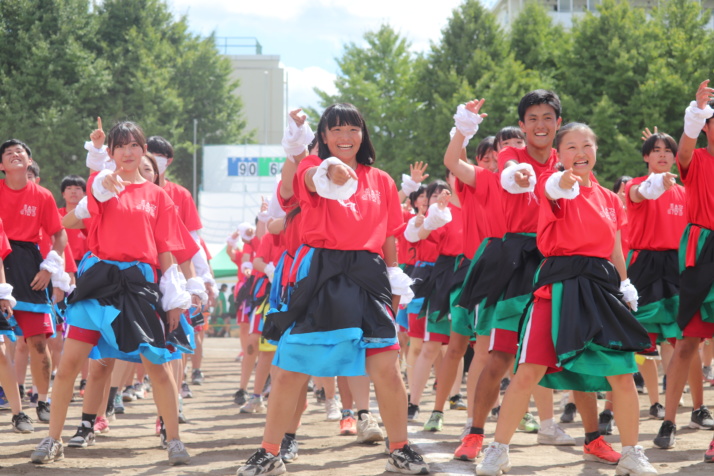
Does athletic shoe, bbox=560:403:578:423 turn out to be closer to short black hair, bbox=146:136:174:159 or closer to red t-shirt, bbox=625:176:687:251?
red t-shirt, bbox=625:176:687:251

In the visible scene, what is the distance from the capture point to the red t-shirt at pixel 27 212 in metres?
7.96

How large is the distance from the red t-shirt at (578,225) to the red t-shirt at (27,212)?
4.50 meters

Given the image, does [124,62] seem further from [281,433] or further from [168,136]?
[281,433]

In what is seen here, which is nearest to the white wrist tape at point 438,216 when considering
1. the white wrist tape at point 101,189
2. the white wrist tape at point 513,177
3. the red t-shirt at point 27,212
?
the white wrist tape at point 513,177

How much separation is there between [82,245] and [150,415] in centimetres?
243

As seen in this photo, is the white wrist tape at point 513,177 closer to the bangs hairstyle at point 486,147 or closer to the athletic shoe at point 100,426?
the bangs hairstyle at point 486,147

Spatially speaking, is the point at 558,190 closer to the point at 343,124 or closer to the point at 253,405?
the point at 343,124

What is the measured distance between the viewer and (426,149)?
34469mm

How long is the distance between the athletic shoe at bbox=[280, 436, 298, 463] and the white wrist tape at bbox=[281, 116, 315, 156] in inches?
74.5

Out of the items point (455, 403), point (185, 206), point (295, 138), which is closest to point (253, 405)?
point (455, 403)

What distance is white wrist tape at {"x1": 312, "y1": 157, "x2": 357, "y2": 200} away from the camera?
4902mm

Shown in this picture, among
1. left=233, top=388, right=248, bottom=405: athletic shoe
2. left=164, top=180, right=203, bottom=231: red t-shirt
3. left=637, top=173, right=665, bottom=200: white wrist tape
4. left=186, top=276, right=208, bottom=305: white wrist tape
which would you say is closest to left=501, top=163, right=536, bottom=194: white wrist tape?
left=637, top=173, right=665, bottom=200: white wrist tape

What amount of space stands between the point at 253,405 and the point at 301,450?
2.66 metres

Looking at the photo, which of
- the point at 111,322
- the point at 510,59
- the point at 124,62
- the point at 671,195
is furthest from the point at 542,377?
the point at 124,62
